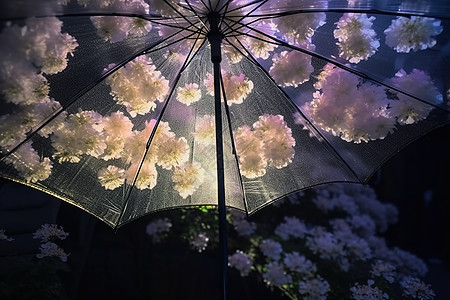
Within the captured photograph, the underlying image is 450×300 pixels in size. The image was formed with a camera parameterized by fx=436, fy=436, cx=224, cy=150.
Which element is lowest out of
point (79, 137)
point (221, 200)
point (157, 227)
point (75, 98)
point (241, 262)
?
point (221, 200)

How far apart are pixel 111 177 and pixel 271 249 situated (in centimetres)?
233

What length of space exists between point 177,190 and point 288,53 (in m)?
0.98

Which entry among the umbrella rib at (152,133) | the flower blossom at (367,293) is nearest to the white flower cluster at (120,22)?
the umbrella rib at (152,133)

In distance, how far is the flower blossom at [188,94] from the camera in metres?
2.32

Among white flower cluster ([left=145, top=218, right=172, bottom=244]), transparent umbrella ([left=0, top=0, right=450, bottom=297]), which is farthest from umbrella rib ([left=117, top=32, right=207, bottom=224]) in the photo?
white flower cluster ([left=145, top=218, right=172, bottom=244])

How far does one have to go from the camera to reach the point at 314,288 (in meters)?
3.83

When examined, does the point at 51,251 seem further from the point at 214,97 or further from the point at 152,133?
the point at 214,97

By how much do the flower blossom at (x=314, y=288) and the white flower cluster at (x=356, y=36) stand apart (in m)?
2.36

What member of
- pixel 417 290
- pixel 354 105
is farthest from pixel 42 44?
pixel 417 290

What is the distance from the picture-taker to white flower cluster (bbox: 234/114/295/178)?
2377mm

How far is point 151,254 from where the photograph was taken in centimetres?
459

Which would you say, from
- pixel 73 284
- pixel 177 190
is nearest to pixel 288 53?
pixel 177 190

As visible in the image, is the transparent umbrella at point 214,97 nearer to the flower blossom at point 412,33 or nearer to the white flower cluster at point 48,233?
the flower blossom at point 412,33

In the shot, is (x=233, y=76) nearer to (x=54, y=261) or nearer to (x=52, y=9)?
(x=52, y=9)
